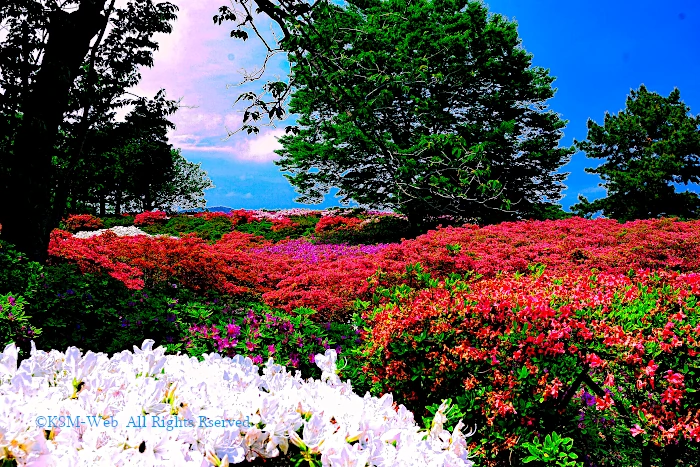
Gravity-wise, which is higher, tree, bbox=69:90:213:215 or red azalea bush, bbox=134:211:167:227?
tree, bbox=69:90:213:215

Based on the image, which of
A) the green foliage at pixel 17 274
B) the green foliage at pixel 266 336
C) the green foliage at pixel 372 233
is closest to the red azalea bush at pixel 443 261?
the green foliage at pixel 266 336

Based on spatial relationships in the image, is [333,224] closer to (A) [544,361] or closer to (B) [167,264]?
(B) [167,264]

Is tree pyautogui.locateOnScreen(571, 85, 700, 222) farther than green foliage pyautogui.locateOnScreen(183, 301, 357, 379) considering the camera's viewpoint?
Yes

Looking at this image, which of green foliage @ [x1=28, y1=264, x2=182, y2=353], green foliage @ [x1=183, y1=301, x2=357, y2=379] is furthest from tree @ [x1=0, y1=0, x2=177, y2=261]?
green foliage @ [x1=183, y1=301, x2=357, y2=379]

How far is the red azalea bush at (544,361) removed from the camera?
3027mm

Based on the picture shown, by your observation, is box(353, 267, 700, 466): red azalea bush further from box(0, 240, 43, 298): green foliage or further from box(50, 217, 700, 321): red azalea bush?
box(0, 240, 43, 298): green foliage

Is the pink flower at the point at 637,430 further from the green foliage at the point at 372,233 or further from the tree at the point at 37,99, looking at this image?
the green foliage at the point at 372,233

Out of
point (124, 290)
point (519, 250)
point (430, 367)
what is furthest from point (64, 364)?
point (519, 250)

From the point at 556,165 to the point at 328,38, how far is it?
1611 cm

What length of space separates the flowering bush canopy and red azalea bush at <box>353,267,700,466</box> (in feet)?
4.73

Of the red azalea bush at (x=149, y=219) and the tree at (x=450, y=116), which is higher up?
the tree at (x=450, y=116)

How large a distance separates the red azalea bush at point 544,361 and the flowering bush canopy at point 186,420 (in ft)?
4.73

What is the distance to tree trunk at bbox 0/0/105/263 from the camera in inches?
279

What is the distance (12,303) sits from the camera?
459 cm
